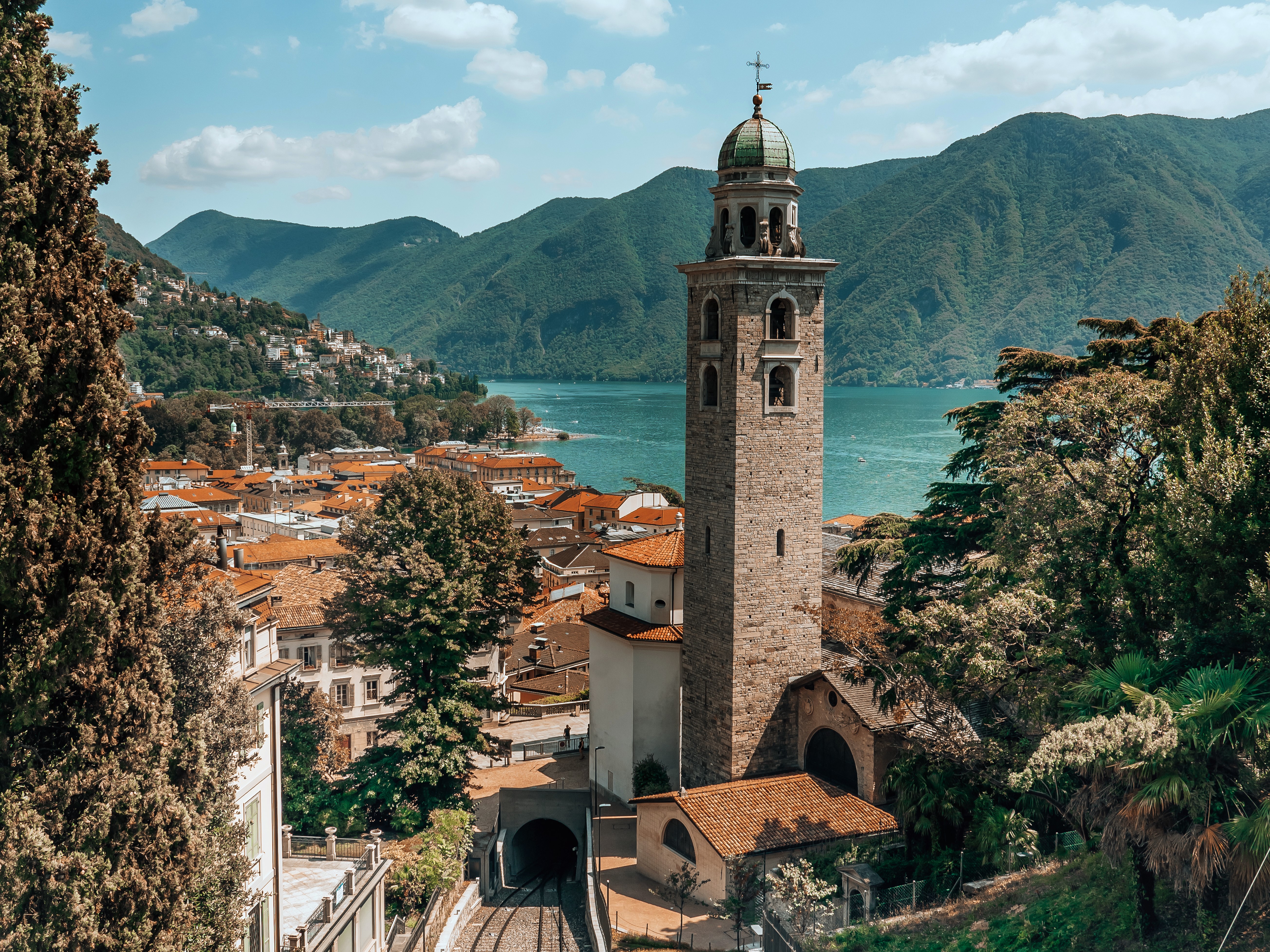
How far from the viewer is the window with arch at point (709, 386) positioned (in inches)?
953

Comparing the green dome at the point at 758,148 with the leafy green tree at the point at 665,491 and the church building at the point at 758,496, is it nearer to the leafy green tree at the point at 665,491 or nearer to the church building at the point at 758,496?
the church building at the point at 758,496

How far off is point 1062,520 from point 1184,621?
11.8ft

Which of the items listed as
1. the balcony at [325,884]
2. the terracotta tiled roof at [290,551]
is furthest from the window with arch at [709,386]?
the terracotta tiled roof at [290,551]

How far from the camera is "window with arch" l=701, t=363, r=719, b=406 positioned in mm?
24219

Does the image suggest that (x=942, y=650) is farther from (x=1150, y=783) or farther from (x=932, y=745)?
(x=1150, y=783)

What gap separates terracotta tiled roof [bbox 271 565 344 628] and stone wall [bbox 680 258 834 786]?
1418 centimetres

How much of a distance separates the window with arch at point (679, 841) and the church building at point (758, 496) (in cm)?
260

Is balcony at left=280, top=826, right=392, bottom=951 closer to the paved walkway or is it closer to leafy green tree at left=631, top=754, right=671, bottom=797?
the paved walkway

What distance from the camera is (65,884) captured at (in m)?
9.59

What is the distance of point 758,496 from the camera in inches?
926

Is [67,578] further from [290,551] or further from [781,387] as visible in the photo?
[290,551]

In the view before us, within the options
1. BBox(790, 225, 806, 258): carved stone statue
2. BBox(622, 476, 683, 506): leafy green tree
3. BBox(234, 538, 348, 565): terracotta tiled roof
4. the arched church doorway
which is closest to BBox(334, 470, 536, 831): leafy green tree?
the arched church doorway

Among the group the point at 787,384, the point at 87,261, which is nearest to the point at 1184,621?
the point at 787,384

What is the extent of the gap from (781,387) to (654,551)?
585 cm
